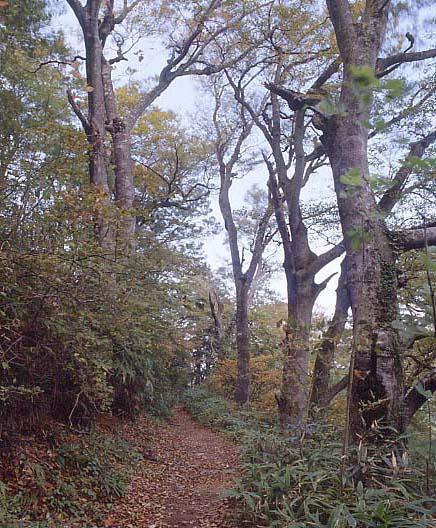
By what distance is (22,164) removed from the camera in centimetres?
557

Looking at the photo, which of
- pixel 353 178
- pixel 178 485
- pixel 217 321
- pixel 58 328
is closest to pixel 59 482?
pixel 58 328

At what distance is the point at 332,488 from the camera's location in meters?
3.68

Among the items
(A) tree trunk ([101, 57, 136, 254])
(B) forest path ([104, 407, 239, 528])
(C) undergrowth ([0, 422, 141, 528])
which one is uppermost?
(A) tree trunk ([101, 57, 136, 254])

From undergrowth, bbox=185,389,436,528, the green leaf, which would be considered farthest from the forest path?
the green leaf

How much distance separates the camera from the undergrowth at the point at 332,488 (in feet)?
10.1

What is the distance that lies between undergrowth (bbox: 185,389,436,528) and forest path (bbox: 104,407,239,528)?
498 mm

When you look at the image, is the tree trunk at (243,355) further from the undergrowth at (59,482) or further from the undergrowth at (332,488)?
the undergrowth at (332,488)

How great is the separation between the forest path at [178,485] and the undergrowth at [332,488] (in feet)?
1.63

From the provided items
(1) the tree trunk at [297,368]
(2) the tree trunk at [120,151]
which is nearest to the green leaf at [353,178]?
(1) the tree trunk at [297,368]

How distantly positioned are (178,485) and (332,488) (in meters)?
3.16

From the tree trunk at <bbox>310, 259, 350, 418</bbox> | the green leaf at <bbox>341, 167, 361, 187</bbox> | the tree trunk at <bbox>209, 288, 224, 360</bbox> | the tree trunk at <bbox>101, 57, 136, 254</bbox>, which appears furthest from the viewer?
the tree trunk at <bbox>209, 288, 224, 360</bbox>

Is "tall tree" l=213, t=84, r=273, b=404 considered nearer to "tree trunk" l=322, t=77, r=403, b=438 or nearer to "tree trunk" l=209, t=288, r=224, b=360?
"tree trunk" l=209, t=288, r=224, b=360

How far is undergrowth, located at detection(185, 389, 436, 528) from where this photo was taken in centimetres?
307

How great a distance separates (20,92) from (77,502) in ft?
22.1
